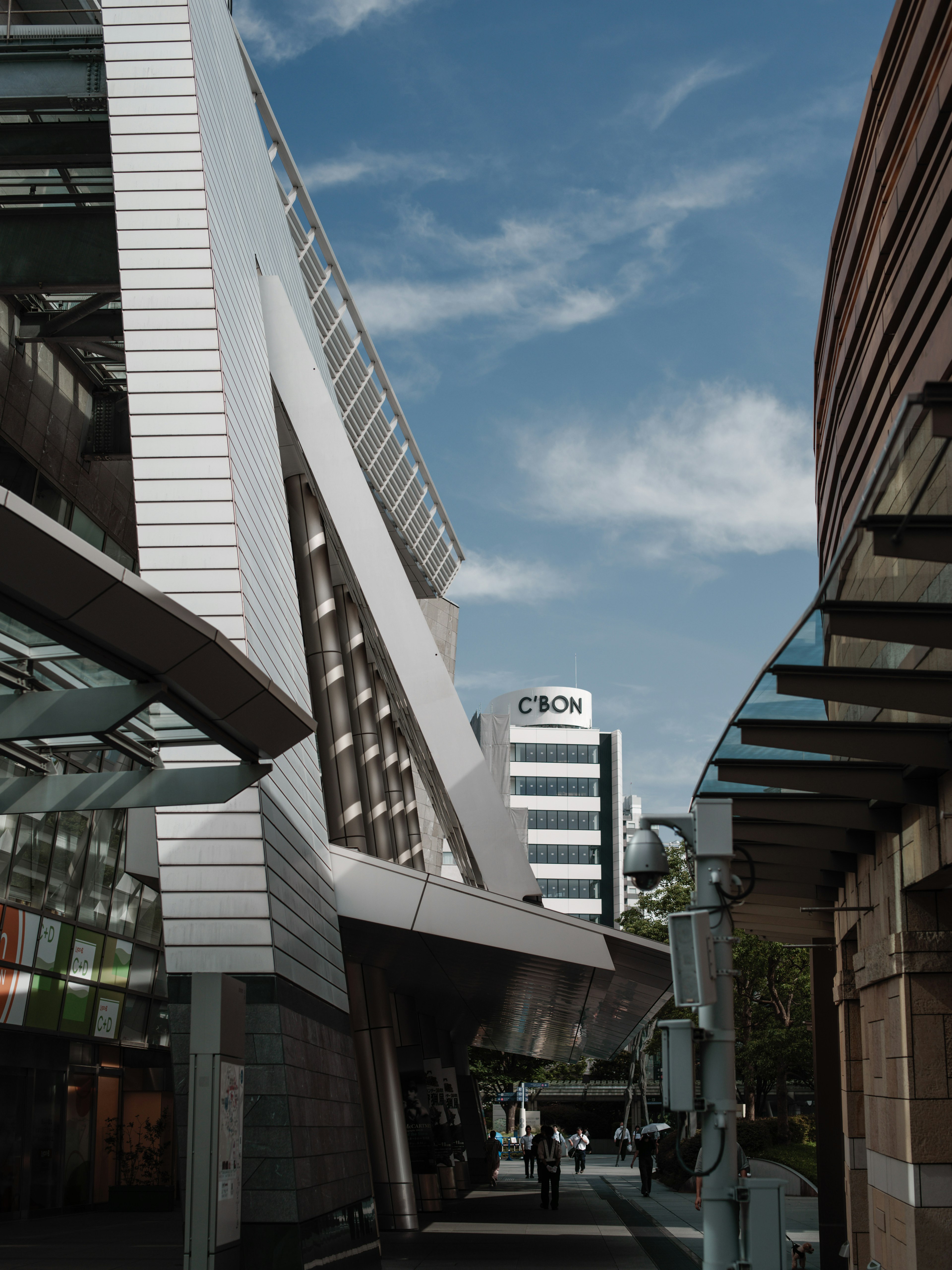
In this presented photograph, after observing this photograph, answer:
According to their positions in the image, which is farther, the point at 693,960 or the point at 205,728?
the point at 205,728

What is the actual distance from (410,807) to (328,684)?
14662 millimetres

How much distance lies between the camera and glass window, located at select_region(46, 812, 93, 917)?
2138 centimetres

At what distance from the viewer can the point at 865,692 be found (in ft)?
23.3

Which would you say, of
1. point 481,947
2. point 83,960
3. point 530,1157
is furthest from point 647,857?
point 530,1157

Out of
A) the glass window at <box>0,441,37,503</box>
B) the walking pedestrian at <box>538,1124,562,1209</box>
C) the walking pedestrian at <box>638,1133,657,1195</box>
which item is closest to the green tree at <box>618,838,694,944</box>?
the walking pedestrian at <box>638,1133,657,1195</box>

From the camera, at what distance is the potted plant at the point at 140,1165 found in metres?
22.7

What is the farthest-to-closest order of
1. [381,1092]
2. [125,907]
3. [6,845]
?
[125,907], [381,1092], [6,845]

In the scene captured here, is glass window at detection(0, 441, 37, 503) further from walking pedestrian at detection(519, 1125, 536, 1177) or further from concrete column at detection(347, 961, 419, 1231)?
walking pedestrian at detection(519, 1125, 536, 1177)

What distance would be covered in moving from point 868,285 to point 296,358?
34.8 feet

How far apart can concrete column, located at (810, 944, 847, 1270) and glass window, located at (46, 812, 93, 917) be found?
1258 cm

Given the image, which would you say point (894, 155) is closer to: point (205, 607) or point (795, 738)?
point (795, 738)

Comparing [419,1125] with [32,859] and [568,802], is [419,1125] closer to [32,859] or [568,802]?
[32,859]

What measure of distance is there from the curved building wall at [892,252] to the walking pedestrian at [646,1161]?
2420 cm

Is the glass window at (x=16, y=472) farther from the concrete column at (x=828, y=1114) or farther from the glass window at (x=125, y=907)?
the concrete column at (x=828, y=1114)
